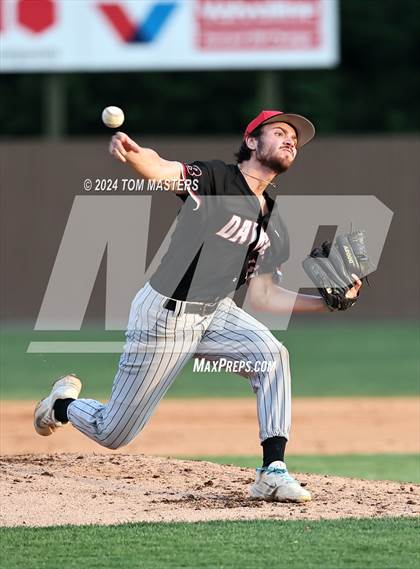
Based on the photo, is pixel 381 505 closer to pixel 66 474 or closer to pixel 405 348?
pixel 66 474

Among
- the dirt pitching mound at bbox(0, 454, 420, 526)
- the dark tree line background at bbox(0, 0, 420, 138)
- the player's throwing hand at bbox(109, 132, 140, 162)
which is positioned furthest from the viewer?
the dark tree line background at bbox(0, 0, 420, 138)

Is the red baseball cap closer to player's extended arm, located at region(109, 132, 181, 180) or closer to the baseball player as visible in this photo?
the baseball player

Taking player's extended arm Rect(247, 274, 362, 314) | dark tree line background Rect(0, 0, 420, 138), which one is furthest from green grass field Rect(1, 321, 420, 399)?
dark tree line background Rect(0, 0, 420, 138)

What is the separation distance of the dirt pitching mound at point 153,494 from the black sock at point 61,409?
0.97 ft

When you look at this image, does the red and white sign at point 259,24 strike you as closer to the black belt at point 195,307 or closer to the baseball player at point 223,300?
the baseball player at point 223,300

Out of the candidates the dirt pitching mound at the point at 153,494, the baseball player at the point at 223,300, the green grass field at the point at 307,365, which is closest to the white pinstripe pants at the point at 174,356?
the baseball player at the point at 223,300

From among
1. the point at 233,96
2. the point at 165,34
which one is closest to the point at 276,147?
the point at 165,34

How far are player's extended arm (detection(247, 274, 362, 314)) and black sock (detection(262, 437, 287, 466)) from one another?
27.3 inches

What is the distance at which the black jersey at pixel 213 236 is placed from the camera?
19.0 feet

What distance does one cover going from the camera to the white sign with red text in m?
18.2

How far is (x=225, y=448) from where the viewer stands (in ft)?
30.4

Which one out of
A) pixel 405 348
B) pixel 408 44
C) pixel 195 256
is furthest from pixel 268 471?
pixel 408 44

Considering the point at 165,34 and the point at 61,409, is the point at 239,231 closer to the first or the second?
the point at 61,409

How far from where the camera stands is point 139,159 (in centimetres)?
533
